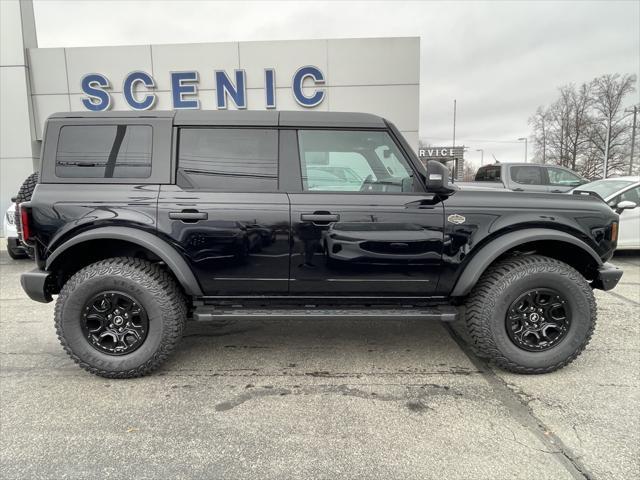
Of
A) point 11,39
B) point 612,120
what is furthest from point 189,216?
point 612,120

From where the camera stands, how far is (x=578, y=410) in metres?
2.63

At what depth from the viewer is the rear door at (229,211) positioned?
2922 millimetres

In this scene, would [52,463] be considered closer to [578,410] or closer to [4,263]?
[578,410]

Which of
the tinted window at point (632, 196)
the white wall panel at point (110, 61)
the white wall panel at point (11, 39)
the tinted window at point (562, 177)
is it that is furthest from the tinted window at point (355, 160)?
the white wall panel at point (11, 39)

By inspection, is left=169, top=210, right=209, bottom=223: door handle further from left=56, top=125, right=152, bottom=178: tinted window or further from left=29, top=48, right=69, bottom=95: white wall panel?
left=29, top=48, right=69, bottom=95: white wall panel

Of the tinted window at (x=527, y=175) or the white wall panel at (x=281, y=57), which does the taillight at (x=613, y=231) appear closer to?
the tinted window at (x=527, y=175)

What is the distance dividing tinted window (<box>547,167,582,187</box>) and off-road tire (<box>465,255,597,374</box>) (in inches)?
296

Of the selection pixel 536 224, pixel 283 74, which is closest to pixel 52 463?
pixel 536 224

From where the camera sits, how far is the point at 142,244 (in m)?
2.87

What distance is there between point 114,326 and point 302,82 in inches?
399

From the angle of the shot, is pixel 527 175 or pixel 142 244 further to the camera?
pixel 527 175

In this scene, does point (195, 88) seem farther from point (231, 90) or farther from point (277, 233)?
point (277, 233)

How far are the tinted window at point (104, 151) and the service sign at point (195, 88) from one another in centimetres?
928

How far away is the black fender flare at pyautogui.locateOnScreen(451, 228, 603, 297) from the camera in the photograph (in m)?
2.96
